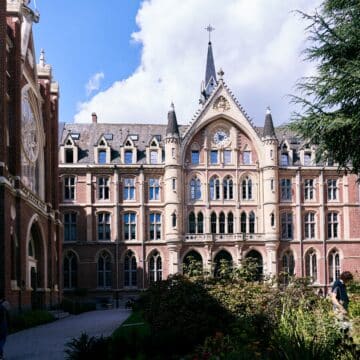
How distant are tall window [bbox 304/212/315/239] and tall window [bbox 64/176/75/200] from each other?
68.4ft

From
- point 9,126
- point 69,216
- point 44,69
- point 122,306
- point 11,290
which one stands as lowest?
point 122,306

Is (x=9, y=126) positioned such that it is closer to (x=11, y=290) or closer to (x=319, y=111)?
(x=11, y=290)

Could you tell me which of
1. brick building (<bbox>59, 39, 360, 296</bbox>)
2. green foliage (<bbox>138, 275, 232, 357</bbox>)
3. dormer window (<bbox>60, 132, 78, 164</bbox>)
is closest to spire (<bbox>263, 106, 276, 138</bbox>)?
brick building (<bbox>59, 39, 360, 296</bbox>)

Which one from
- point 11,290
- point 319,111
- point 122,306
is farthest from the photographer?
A: point 122,306

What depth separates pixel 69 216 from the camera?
55.8 meters

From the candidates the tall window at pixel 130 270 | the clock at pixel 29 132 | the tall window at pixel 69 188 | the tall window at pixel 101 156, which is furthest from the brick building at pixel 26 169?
the tall window at pixel 130 270

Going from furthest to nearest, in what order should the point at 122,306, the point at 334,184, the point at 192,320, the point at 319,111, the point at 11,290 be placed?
the point at 334,184 < the point at 122,306 < the point at 11,290 < the point at 319,111 < the point at 192,320

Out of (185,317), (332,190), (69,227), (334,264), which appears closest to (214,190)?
(332,190)

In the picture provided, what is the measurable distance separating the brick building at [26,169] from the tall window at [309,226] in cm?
2255

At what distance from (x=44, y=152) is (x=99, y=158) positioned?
43.4 ft

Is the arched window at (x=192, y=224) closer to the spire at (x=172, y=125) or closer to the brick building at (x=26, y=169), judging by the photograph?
the spire at (x=172, y=125)

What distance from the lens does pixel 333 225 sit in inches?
2266

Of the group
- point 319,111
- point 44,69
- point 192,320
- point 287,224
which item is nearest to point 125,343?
point 192,320

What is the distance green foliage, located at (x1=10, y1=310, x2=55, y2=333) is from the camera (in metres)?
28.4
